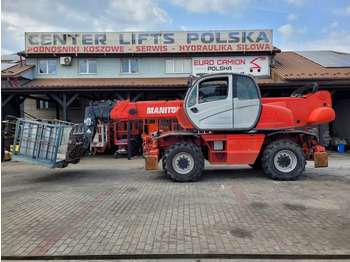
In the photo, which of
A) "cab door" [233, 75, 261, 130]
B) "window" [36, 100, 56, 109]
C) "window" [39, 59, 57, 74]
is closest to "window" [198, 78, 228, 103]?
"cab door" [233, 75, 261, 130]

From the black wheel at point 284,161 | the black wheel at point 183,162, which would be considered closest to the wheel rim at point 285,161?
the black wheel at point 284,161

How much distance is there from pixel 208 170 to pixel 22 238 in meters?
6.64

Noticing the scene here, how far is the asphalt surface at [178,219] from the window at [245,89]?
245 cm

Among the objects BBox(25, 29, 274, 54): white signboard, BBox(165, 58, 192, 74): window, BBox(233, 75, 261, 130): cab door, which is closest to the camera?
BBox(233, 75, 261, 130): cab door

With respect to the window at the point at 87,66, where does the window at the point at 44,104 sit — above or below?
below

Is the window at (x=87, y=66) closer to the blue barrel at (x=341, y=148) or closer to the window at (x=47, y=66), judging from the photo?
the window at (x=47, y=66)

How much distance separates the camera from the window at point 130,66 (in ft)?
60.7

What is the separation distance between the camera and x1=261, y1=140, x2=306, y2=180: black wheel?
24.8ft

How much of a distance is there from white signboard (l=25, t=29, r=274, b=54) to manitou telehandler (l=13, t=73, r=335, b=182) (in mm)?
11212

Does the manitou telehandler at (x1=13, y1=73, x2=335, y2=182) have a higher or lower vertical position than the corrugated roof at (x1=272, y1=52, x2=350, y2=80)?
lower

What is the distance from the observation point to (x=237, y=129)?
25.0 feet

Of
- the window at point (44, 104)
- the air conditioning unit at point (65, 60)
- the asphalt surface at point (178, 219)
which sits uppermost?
the air conditioning unit at point (65, 60)

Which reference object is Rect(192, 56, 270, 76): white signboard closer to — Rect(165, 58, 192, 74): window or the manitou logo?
Rect(165, 58, 192, 74): window

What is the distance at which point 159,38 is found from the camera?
60.4 feet
